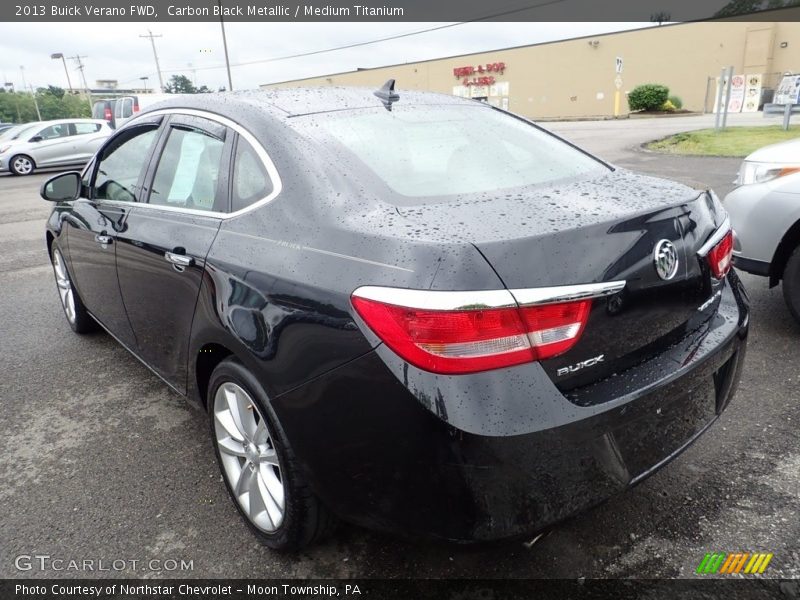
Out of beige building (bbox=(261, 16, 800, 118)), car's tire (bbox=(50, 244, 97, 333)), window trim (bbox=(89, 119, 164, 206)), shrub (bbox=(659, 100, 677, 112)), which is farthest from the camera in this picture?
beige building (bbox=(261, 16, 800, 118))

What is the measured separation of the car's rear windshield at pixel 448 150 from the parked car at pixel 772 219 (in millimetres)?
1559

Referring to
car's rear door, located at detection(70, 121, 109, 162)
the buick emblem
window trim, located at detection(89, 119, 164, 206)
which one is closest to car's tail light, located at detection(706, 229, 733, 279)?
the buick emblem

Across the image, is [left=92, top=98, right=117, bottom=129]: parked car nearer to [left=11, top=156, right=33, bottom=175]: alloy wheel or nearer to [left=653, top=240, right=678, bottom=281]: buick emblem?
[left=11, top=156, right=33, bottom=175]: alloy wheel

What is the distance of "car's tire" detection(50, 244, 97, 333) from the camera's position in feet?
14.1

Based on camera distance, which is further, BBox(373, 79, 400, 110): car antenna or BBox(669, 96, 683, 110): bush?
BBox(669, 96, 683, 110): bush

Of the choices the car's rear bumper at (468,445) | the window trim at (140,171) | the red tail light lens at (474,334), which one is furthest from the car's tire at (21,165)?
the red tail light lens at (474,334)

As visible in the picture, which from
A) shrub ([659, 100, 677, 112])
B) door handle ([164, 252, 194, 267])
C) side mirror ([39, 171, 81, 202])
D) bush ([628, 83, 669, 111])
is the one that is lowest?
shrub ([659, 100, 677, 112])

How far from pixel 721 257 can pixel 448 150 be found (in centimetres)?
111

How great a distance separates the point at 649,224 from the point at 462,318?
72 centimetres

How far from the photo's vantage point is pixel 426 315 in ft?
5.16

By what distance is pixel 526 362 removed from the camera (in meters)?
1.60

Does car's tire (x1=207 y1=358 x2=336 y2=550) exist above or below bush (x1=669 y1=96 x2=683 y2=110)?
above

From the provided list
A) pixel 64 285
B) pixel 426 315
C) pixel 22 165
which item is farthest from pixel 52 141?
pixel 426 315

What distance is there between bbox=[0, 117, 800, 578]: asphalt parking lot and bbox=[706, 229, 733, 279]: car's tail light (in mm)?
898
